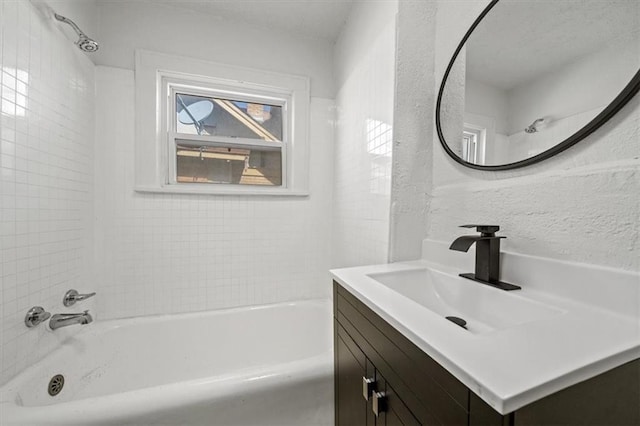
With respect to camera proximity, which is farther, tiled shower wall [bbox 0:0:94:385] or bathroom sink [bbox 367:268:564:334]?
tiled shower wall [bbox 0:0:94:385]

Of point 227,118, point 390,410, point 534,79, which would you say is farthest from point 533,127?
point 227,118

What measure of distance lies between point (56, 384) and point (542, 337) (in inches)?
72.5

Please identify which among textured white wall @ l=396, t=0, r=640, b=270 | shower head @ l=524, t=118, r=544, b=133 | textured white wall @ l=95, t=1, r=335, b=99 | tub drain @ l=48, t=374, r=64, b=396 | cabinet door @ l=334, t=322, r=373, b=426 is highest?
textured white wall @ l=95, t=1, r=335, b=99

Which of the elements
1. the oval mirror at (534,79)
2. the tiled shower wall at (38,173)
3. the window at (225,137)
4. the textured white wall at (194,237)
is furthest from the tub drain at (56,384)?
the oval mirror at (534,79)

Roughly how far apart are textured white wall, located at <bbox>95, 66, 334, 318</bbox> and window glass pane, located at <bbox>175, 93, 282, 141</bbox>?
0.28 meters

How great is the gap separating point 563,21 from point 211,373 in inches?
87.0

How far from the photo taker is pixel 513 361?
40cm

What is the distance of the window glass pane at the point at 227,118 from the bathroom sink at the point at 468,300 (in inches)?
56.4

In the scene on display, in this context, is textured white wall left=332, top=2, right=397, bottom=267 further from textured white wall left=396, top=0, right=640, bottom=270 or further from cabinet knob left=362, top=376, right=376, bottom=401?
cabinet knob left=362, top=376, right=376, bottom=401

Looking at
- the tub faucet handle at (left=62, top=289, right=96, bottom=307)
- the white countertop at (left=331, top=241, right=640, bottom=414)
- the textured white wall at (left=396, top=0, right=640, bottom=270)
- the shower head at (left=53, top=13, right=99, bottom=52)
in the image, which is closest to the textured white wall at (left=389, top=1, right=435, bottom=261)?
the textured white wall at (left=396, top=0, right=640, bottom=270)

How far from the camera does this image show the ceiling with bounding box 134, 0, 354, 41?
1621mm

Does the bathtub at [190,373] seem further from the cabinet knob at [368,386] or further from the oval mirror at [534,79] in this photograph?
the oval mirror at [534,79]

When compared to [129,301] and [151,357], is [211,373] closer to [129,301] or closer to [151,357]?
[151,357]

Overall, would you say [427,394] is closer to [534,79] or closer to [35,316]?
[534,79]
